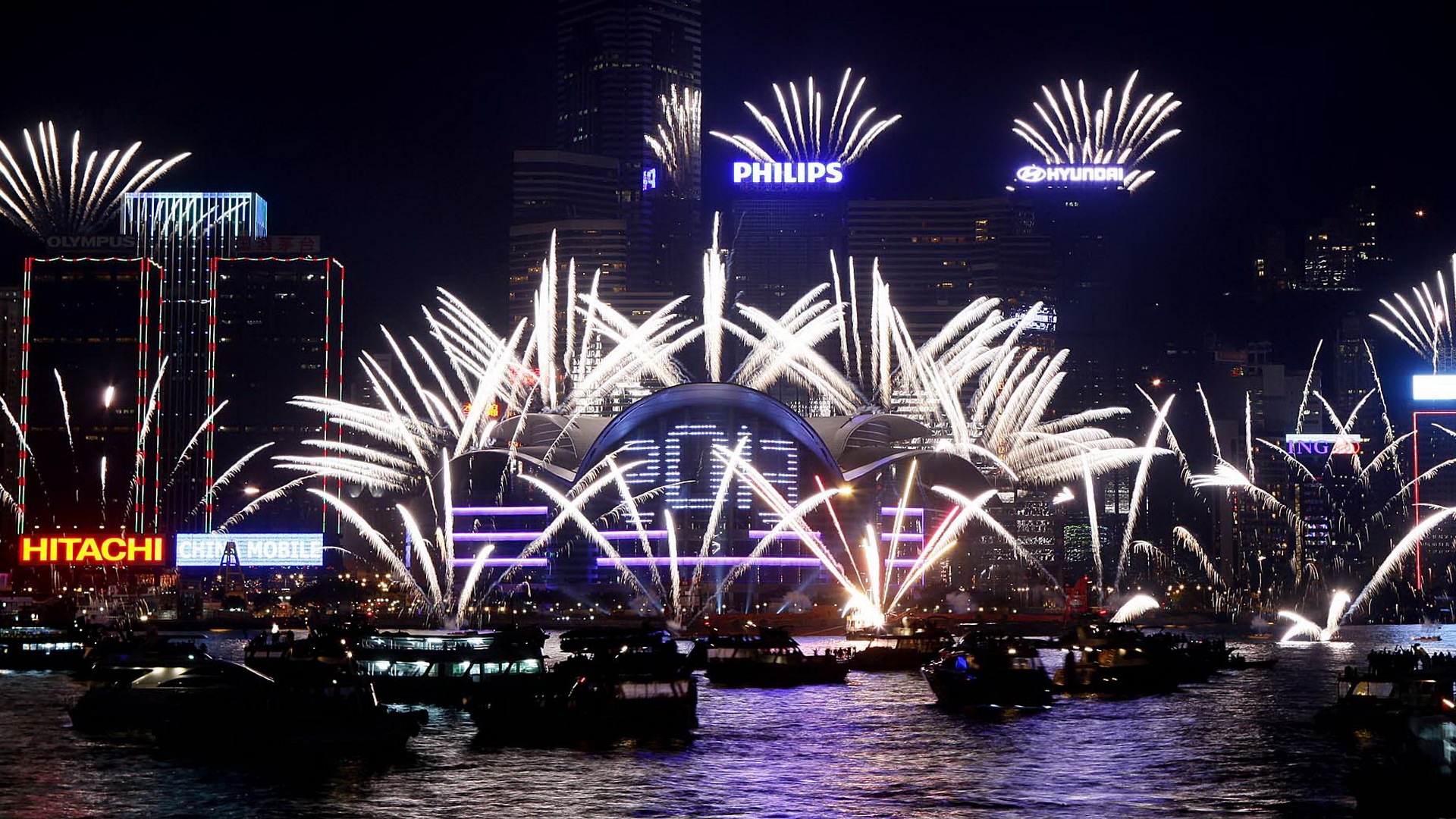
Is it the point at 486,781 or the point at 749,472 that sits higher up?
the point at 749,472

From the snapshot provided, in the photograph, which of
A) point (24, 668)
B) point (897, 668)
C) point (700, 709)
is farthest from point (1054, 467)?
point (24, 668)

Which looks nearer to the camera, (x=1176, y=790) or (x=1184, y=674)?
(x=1176, y=790)

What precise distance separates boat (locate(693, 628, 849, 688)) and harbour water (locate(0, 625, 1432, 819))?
15.7 metres

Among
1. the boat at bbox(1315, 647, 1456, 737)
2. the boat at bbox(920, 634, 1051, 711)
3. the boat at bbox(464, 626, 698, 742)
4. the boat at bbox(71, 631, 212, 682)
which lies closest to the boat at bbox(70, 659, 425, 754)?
the boat at bbox(71, 631, 212, 682)

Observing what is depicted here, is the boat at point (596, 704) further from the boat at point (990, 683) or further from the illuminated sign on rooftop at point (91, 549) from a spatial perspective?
the illuminated sign on rooftop at point (91, 549)

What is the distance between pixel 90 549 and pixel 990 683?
139 meters

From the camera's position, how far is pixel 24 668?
10688 centimetres

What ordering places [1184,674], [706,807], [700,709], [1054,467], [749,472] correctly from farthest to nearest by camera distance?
[1054,467] < [749,472] < [1184,674] < [700,709] < [706,807]

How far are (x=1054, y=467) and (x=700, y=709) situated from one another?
6870cm

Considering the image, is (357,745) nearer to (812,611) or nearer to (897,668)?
(897,668)

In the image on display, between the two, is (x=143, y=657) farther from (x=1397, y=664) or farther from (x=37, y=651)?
(x=1397, y=664)

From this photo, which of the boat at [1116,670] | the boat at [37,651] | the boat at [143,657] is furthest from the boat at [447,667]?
the boat at [1116,670]

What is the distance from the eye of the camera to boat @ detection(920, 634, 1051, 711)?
8269 centimetres

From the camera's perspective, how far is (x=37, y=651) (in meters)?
107
